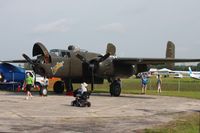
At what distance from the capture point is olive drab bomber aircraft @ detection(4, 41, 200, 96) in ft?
91.9

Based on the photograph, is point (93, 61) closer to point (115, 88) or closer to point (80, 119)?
point (115, 88)

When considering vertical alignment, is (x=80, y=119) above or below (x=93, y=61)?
below

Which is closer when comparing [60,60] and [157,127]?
[157,127]

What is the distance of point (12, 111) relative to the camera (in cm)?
1784

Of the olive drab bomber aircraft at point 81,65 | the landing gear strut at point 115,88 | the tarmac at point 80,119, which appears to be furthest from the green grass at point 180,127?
the landing gear strut at point 115,88

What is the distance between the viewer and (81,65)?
3009cm

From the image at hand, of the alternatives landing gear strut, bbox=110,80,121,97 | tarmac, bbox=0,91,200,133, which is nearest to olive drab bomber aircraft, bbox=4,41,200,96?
landing gear strut, bbox=110,80,121,97

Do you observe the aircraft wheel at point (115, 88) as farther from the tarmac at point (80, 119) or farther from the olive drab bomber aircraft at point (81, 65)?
the tarmac at point (80, 119)

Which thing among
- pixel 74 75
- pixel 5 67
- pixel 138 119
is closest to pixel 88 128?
pixel 138 119

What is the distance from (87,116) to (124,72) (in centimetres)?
1554

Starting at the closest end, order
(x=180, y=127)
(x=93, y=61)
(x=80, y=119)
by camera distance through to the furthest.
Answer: (x=180, y=127), (x=80, y=119), (x=93, y=61)

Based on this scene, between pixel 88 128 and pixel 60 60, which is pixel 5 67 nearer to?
pixel 60 60

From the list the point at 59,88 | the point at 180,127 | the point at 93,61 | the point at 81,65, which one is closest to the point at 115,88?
the point at 93,61

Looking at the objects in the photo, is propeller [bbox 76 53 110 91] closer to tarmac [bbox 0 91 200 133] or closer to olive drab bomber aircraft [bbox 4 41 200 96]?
olive drab bomber aircraft [bbox 4 41 200 96]
